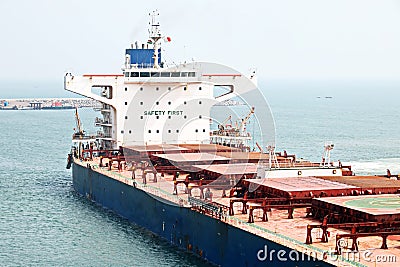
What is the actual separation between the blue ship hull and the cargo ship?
0.05 metres

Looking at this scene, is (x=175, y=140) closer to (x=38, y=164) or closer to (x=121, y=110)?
(x=121, y=110)

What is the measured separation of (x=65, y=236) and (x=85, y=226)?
1.93 m

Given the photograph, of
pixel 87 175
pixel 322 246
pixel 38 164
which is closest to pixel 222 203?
pixel 322 246

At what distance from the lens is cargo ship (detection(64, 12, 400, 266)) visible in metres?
21.9

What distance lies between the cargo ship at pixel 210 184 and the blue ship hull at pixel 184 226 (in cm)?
5

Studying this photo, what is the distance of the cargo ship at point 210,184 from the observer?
71.9 ft

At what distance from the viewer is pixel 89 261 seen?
28250 mm

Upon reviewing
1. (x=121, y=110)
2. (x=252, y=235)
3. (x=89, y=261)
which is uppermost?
(x=121, y=110)

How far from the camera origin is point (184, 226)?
2884cm

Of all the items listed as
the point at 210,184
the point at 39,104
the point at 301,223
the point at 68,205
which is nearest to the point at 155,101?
the point at 68,205

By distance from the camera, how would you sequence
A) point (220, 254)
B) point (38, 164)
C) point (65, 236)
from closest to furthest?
point (220, 254) → point (65, 236) → point (38, 164)

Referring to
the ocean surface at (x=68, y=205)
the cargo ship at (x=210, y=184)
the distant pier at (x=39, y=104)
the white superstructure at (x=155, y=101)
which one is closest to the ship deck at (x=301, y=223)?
the cargo ship at (x=210, y=184)

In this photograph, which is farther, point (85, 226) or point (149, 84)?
point (149, 84)

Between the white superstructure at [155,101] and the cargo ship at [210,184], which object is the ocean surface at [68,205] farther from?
the white superstructure at [155,101]
